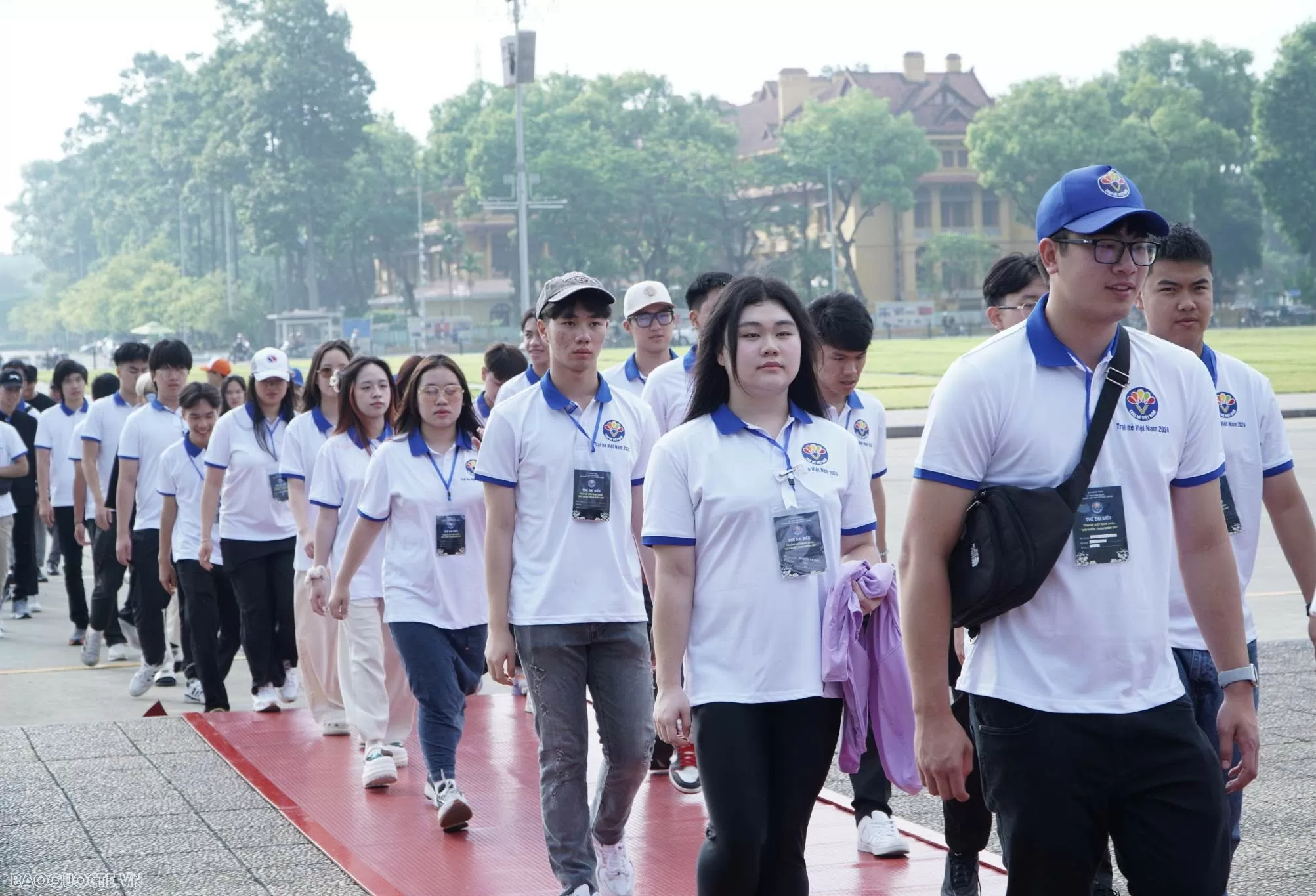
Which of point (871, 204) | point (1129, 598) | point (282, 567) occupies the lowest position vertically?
point (282, 567)

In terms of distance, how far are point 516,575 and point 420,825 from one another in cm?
158

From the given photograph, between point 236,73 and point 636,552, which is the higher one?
point 236,73

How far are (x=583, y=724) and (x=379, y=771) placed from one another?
2073 millimetres

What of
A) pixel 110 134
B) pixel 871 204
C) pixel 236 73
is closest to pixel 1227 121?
pixel 871 204

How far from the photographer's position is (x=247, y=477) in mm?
8477

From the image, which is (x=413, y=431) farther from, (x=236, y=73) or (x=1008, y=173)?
(x=236, y=73)

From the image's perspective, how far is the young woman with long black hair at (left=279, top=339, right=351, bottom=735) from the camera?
789 centimetres

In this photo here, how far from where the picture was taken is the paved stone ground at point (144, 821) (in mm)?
5457

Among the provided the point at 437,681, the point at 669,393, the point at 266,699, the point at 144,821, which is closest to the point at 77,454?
the point at 266,699

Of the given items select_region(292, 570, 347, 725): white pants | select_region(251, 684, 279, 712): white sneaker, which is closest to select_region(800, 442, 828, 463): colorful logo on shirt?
select_region(292, 570, 347, 725): white pants

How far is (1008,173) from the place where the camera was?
8862cm

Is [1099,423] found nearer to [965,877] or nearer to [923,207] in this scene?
[965,877]

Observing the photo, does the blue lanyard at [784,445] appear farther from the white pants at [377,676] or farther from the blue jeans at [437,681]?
the white pants at [377,676]

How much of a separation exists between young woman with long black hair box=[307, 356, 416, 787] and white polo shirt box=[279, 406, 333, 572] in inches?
20.6
